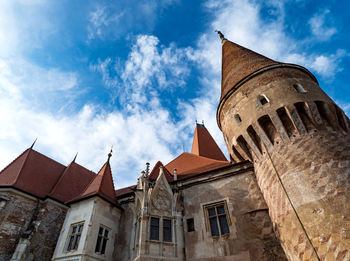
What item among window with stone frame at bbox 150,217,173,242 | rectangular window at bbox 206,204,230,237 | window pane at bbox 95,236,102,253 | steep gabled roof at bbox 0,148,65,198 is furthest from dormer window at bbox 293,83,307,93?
steep gabled roof at bbox 0,148,65,198

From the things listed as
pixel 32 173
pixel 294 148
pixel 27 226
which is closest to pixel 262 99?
pixel 294 148

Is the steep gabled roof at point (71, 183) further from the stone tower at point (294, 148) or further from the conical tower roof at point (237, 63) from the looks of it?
the conical tower roof at point (237, 63)

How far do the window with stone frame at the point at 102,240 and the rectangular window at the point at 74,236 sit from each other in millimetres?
860

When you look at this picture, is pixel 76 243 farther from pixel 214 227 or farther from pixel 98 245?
pixel 214 227

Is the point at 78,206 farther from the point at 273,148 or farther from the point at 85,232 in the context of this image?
the point at 273,148

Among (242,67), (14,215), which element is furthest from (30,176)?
(242,67)

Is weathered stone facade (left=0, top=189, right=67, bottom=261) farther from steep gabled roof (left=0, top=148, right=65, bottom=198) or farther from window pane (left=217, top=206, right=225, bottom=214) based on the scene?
window pane (left=217, top=206, right=225, bottom=214)

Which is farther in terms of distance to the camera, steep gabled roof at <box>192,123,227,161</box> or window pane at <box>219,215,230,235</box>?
steep gabled roof at <box>192,123,227,161</box>

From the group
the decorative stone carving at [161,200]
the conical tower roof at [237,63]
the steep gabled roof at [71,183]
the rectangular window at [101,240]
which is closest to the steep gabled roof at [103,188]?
the rectangular window at [101,240]

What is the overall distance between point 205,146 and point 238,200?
353 inches

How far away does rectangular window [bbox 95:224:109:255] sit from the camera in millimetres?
10442

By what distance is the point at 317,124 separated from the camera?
9.21 m

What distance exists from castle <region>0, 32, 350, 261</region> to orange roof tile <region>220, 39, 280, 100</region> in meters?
0.11

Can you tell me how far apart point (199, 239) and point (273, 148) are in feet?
16.6
